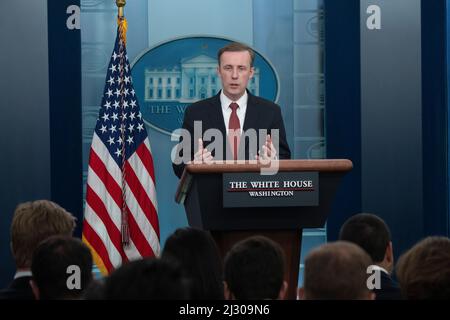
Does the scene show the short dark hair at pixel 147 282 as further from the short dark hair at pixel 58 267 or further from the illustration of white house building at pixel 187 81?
the illustration of white house building at pixel 187 81

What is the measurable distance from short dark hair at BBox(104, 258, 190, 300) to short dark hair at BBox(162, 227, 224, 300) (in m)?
1.20

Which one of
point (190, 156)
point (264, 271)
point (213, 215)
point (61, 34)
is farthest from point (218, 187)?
point (61, 34)

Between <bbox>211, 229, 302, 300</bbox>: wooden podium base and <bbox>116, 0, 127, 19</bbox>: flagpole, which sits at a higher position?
<bbox>116, 0, 127, 19</bbox>: flagpole

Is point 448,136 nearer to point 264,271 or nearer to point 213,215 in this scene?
point 213,215

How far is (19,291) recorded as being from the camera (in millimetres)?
3451

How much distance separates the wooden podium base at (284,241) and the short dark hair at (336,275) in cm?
185

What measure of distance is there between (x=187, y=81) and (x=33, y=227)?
3734 mm

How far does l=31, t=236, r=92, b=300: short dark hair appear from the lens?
125 inches

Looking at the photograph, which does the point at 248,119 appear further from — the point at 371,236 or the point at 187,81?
the point at 187,81

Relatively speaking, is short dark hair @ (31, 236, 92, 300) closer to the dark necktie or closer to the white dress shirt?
the dark necktie

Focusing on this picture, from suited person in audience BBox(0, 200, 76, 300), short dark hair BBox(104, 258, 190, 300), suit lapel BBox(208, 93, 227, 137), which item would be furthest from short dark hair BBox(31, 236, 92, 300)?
suit lapel BBox(208, 93, 227, 137)

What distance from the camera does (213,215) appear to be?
4477mm

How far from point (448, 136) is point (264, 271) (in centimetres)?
441

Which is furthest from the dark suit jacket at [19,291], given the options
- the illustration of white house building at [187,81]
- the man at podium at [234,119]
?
the illustration of white house building at [187,81]
